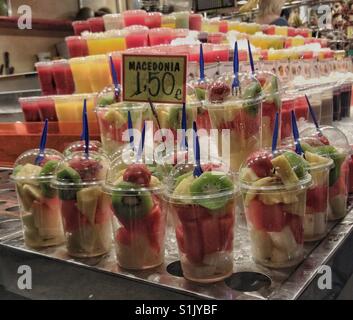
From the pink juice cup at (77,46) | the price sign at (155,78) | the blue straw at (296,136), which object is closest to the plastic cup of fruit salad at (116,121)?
the price sign at (155,78)

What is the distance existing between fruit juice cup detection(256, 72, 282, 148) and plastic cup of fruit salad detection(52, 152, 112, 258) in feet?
1.85

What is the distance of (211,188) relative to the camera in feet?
3.66

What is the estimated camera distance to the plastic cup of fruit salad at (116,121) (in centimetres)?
168

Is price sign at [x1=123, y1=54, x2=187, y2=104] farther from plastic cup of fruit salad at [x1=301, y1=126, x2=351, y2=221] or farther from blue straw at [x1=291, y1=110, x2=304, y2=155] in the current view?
plastic cup of fruit salad at [x1=301, y1=126, x2=351, y2=221]

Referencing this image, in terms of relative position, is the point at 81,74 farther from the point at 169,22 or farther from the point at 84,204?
the point at 84,204

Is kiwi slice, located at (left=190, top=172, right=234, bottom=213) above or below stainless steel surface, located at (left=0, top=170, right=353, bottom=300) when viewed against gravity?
above

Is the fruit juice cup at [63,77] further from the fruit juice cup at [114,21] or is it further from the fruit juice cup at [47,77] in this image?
the fruit juice cup at [114,21]

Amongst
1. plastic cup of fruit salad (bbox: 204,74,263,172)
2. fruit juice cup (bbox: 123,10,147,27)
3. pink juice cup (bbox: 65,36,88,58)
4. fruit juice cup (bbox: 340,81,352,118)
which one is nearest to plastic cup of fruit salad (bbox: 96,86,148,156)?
plastic cup of fruit salad (bbox: 204,74,263,172)

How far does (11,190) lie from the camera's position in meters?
2.10

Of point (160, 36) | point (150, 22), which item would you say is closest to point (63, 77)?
point (160, 36)

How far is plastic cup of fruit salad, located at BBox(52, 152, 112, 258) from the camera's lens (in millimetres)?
1305

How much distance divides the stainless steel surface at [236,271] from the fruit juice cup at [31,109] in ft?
3.26

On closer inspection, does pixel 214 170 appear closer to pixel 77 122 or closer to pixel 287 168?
pixel 287 168
